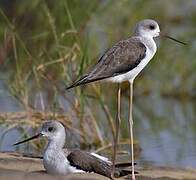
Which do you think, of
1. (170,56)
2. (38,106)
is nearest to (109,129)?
(38,106)

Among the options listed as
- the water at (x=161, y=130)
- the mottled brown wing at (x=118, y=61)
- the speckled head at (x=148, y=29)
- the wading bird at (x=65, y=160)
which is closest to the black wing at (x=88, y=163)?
the wading bird at (x=65, y=160)

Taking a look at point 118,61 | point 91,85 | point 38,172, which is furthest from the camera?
point 91,85

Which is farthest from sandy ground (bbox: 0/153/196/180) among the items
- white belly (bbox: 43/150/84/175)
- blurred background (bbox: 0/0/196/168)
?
blurred background (bbox: 0/0/196/168)

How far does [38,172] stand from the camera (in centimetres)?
741

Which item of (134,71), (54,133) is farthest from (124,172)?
(134,71)

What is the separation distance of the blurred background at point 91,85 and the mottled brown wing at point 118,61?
3.16 feet

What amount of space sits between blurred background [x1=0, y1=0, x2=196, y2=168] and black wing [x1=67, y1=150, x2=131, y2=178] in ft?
3.64

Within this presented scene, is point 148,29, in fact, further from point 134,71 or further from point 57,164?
point 57,164

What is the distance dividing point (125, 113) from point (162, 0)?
9.92 feet

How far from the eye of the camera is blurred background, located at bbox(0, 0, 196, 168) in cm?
890

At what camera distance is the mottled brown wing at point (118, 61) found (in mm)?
7105

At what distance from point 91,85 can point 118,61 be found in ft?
5.75

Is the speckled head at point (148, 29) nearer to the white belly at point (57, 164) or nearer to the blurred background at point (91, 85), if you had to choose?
the blurred background at point (91, 85)

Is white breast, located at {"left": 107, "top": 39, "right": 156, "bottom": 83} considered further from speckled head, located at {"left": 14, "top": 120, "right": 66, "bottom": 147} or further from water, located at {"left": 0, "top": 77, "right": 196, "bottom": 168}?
water, located at {"left": 0, "top": 77, "right": 196, "bottom": 168}
